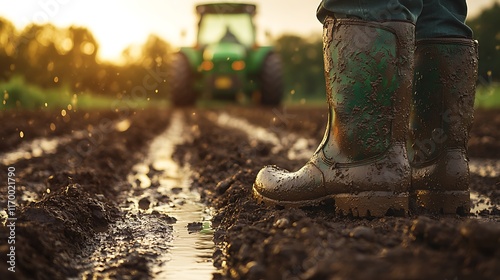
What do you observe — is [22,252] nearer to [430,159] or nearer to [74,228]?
[74,228]

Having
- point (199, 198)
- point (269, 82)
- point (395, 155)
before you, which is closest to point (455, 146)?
point (395, 155)

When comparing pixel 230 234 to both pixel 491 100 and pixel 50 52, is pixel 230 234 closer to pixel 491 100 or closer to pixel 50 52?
pixel 491 100

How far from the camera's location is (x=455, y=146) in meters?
2.74

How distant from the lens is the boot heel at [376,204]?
2424 millimetres

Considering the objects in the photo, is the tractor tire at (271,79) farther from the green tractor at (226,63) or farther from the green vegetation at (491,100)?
the green vegetation at (491,100)

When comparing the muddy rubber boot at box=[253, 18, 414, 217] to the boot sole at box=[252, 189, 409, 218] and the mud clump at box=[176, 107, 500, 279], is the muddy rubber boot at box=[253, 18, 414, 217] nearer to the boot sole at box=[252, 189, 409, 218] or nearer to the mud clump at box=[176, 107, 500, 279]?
the boot sole at box=[252, 189, 409, 218]

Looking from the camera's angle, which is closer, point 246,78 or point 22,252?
point 22,252

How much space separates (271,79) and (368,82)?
1130cm

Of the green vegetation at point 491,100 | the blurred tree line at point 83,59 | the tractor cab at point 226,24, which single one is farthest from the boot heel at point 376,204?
the green vegetation at point 491,100

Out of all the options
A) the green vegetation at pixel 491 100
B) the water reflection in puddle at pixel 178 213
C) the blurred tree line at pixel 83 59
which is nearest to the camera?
the water reflection in puddle at pixel 178 213

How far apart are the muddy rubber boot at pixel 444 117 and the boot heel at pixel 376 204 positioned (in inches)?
11.7

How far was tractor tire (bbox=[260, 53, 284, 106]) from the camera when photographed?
536 inches

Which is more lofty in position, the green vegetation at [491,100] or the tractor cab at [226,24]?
the tractor cab at [226,24]

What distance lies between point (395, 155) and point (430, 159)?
39 cm
